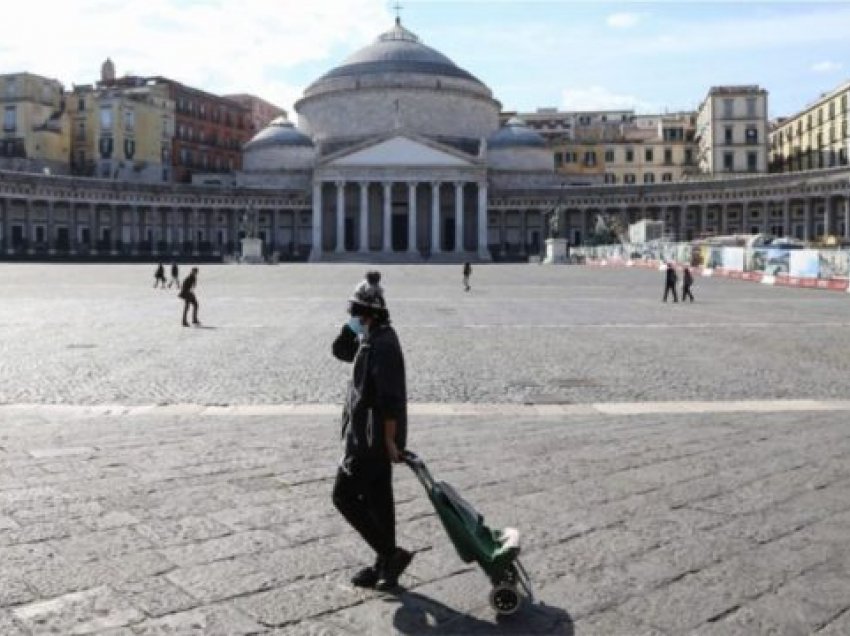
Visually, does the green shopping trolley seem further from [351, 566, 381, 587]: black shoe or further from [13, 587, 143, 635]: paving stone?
[13, 587, 143, 635]: paving stone

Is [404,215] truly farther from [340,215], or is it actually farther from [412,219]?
[340,215]

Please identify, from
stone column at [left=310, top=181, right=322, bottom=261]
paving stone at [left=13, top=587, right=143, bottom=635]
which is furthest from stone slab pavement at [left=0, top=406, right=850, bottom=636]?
stone column at [left=310, top=181, right=322, bottom=261]

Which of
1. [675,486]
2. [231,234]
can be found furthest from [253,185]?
[675,486]

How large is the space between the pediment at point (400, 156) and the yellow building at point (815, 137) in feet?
112

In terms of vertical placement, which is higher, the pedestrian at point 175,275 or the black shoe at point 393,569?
the pedestrian at point 175,275

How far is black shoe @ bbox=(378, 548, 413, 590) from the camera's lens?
539cm

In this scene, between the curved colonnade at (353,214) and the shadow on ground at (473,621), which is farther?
the curved colonnade at (353,214)

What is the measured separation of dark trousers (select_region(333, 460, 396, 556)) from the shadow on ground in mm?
401

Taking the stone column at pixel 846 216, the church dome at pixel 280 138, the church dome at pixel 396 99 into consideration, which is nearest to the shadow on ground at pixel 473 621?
the stone column at pixel 846 216

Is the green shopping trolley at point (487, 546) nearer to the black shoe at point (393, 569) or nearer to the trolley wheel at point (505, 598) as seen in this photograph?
the trolley wheel at point (505, 598)

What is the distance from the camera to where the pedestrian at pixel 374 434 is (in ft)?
17.3

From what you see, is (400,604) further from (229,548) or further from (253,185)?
(253,185)

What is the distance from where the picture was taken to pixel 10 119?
90.7 metres

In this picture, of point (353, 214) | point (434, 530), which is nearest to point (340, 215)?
point (353, 214)
